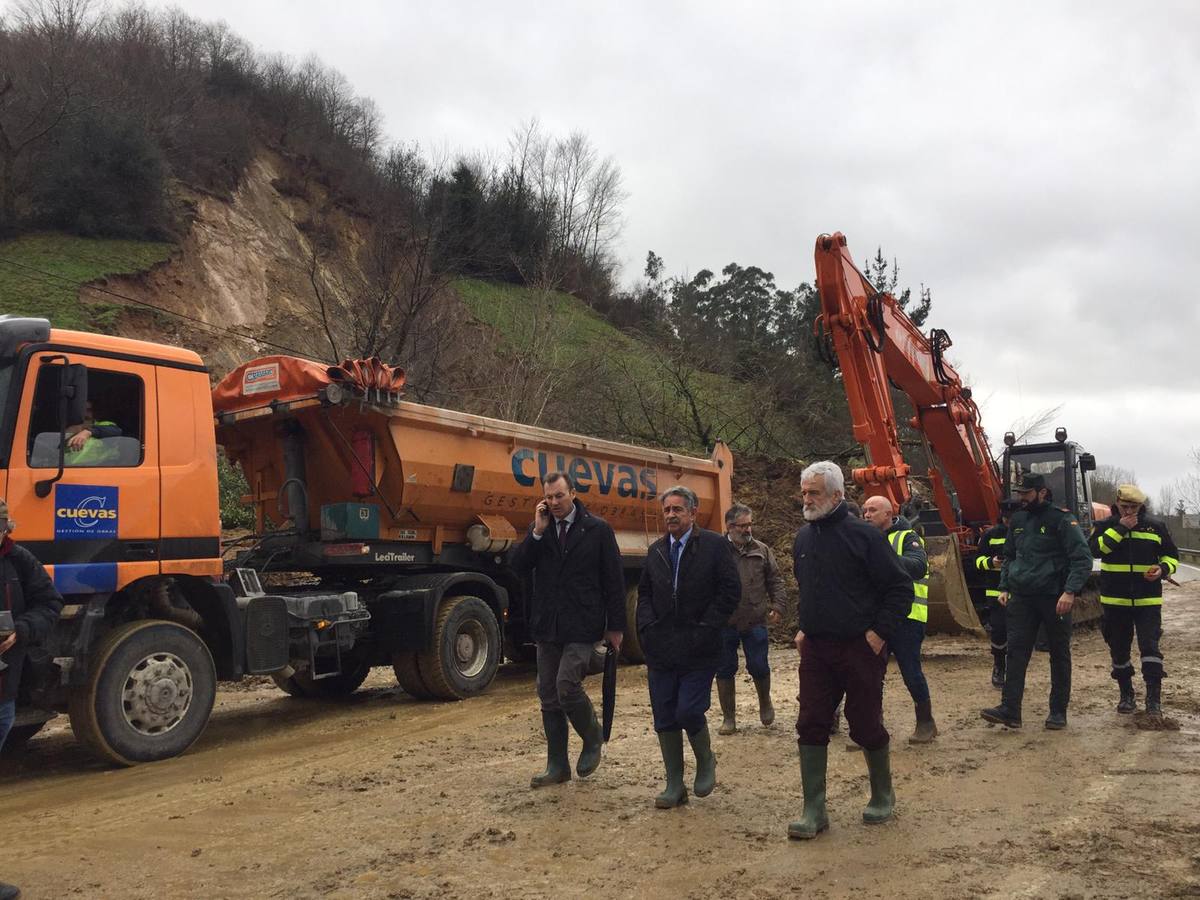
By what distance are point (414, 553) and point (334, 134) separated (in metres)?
29.8

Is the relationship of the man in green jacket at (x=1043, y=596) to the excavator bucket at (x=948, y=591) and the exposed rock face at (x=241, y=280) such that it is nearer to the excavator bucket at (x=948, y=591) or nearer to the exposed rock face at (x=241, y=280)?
the excavator bucket at (x=948, y=591)

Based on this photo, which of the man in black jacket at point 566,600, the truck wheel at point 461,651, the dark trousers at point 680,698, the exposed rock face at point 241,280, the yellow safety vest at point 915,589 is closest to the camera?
the dark trousers at point 680,698

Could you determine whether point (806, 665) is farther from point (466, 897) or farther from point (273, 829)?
point (273, 829)

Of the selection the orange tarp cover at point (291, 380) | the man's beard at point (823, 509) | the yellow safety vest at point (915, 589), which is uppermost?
the orange tarp cover at point (291, 380)

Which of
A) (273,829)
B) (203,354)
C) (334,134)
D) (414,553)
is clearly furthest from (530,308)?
(273,829)

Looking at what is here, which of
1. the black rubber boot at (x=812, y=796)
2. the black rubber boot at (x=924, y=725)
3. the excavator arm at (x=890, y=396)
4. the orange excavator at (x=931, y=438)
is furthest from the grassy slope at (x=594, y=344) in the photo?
the black rubber boot at (x=812, y=796)

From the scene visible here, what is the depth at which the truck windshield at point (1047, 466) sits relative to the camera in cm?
1488

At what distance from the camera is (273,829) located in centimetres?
508

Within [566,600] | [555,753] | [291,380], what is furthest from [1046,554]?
[291,380]

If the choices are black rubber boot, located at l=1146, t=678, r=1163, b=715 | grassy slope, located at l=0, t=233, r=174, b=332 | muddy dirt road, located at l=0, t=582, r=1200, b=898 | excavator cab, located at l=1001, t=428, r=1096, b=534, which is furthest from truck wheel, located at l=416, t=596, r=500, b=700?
grassy slope, located at l=0, t=233, r=174, b=332

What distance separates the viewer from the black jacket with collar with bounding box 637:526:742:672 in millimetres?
5242

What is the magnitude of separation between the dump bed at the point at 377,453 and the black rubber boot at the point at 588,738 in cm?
387

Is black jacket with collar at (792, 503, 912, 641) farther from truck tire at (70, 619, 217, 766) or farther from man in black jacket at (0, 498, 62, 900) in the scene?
truck tire at (70, 619, 217, 766)

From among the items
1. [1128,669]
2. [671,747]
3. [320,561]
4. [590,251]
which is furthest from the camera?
[590,251]
